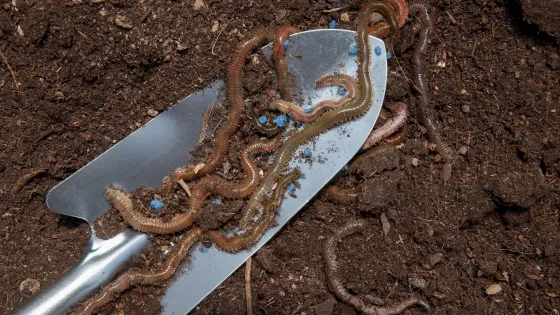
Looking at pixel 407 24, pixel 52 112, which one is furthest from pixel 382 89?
pixel 52 112

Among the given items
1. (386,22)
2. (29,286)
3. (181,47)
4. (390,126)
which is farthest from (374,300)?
(29,286)

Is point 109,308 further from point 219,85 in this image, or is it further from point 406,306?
point 406,306

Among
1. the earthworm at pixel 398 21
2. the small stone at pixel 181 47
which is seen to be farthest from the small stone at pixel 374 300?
the small stone at pixel 181 47

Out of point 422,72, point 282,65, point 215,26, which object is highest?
point 215,26

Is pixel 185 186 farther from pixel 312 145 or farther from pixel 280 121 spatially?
pixel 312 145

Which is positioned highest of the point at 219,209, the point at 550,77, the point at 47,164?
the point at 550,77

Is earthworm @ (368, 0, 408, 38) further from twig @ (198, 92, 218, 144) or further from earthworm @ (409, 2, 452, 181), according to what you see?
twig @ (198, 92, 218, 144)

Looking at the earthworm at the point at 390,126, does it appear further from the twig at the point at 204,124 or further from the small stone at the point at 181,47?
the small stone at the point at 181,47

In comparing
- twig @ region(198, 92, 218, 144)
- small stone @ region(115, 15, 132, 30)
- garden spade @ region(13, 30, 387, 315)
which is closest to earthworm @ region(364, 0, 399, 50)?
garden spade @ region(13, 30, 387, 315)
